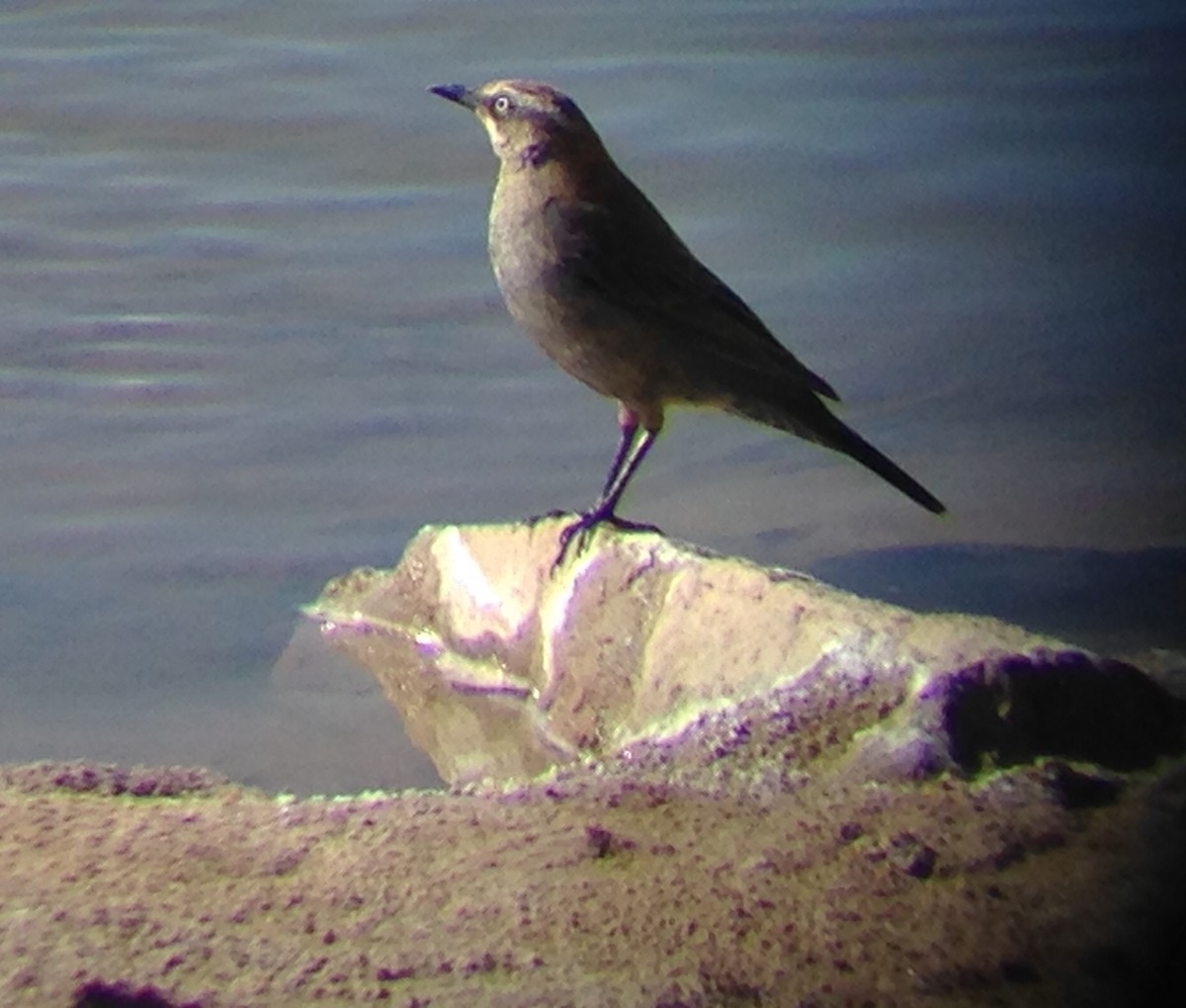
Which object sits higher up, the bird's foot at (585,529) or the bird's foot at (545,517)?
the bird's foot at (585,529)

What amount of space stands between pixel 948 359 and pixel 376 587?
1.97m

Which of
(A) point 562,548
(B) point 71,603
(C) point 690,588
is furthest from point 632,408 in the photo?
(B) point 71,603

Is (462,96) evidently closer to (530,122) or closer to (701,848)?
(530,122)

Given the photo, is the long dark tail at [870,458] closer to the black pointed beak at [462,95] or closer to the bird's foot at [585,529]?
the bird's foot at [585,529]

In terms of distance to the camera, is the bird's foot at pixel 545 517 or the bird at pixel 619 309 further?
the bird's foot at pixel 545 517

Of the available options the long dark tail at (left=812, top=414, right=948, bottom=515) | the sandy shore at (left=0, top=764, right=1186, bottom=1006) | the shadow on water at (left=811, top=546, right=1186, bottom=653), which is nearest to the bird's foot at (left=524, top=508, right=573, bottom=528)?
the long dark tail at (left=812, top=414, right=948, bottom=515)

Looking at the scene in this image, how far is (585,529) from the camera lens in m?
4.90

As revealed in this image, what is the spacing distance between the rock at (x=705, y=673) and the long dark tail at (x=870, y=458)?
443mm

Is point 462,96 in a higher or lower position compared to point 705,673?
higher

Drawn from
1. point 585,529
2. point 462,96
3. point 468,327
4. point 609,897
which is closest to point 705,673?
point 585,529

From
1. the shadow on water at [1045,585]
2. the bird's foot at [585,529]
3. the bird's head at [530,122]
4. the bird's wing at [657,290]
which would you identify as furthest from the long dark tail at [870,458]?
the bird's head at [530,122]

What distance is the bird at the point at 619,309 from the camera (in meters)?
4.91

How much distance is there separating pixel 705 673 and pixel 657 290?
3.38 feet

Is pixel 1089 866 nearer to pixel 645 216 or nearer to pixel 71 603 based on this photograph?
pixel 645 216
